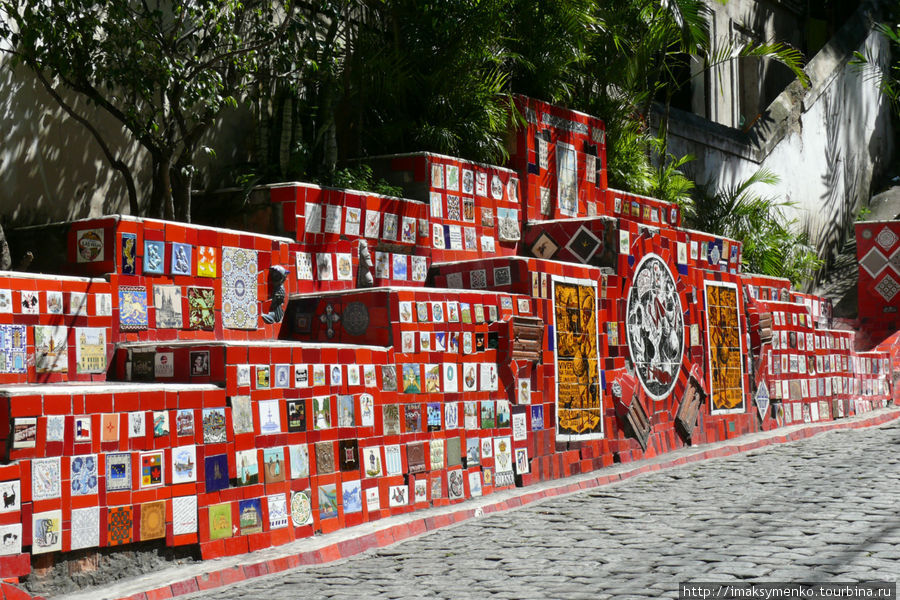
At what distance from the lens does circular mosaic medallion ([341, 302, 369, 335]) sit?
8125 millimetres

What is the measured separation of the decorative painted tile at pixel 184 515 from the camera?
609 cm

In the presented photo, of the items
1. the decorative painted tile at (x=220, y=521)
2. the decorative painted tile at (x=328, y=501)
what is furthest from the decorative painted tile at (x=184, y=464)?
the decorative painted tile at (x=328, y=501)

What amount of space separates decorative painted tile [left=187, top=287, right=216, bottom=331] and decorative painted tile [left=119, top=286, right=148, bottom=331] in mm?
389

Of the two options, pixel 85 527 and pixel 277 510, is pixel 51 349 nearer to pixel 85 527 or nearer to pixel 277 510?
pixel 85 527

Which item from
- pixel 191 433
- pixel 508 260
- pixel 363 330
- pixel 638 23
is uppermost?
pixel 638 23

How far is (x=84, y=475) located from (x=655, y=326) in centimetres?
674

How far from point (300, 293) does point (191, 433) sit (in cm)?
282

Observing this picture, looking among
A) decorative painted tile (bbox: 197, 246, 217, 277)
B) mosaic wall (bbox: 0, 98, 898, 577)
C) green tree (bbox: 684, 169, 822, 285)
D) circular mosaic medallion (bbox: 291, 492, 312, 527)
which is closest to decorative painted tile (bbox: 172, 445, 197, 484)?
mosaic wall (bbox: 0, 98, 898, 577)

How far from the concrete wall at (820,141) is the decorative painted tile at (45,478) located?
12132 millimetres

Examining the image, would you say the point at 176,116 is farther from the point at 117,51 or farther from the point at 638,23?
the point at 638,23

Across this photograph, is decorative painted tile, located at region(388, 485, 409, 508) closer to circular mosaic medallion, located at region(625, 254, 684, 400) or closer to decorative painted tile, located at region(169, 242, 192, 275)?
decorative painted tile, located at region(169, 242, 192, 275)

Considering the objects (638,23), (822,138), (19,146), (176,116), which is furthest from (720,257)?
(822,138)

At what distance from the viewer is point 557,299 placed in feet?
31.8

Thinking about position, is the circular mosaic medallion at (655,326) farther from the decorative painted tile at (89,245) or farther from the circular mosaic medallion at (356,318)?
the decorative painted tile at (89,245)
